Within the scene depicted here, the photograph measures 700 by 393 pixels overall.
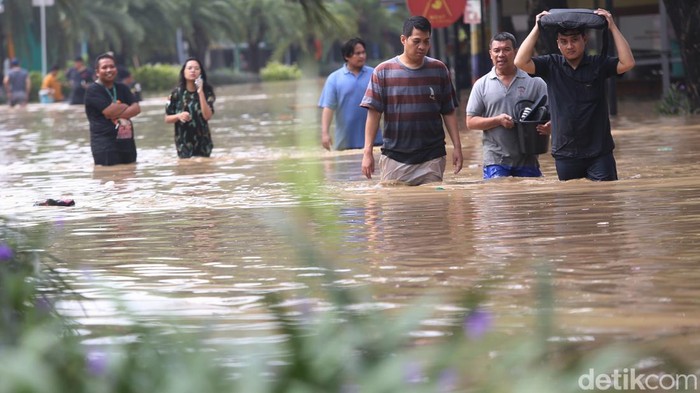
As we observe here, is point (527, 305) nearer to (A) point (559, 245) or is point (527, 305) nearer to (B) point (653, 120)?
(A) point (559, 245)

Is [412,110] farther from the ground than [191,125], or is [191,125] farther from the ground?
[412,110]

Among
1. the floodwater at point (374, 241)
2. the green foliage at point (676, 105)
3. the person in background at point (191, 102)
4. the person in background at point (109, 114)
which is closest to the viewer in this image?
the floodwater at point (374, 241)

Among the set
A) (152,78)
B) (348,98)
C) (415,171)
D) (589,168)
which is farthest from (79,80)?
(589,168)

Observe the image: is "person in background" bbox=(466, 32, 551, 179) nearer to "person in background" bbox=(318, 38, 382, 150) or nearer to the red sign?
"person in background" bbox=(318, 38, 382, 150)

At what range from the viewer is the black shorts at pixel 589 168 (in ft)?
33.9

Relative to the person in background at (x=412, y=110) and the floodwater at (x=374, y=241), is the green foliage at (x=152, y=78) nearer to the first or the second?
the floodwater at (x=374, y=241)

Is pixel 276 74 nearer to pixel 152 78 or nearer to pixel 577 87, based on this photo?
pixel 152 78

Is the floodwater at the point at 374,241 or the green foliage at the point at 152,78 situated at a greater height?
the floodwater at the point at 374,241

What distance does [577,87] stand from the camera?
1012 cm

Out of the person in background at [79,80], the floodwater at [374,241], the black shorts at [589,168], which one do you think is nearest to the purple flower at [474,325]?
the floodwater at [374,241]

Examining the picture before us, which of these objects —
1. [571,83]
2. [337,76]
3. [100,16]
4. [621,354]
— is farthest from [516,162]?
[100,16]

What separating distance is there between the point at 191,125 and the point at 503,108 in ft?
21.3

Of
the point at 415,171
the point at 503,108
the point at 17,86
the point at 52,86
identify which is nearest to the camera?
the point at 503,108

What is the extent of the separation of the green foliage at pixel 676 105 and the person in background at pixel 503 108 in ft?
40.4
